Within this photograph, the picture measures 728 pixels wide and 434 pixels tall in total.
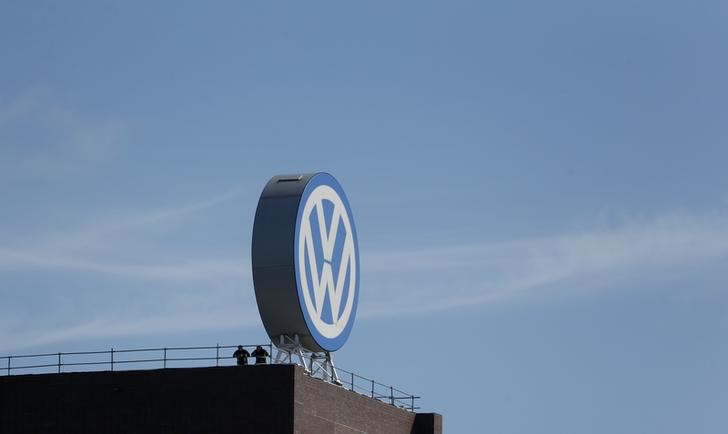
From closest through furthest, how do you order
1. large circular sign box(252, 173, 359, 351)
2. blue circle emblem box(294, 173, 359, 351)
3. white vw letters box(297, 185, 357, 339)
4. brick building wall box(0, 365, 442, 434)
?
1. brick building wall box(0, 365, 442, 434)
2. large circular sign box(252, 173, 359, 351)
3. blue circle emblem box(294, 173, 359, 351)
4. white vw letters box(297, 185, 357, 339)

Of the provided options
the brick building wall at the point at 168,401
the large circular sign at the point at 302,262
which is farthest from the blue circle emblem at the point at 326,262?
the brick building wall at the point at 168,401

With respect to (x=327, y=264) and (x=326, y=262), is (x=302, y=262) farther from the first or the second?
(x=327, y=264)

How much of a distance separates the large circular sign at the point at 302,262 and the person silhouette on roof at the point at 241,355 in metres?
1.39

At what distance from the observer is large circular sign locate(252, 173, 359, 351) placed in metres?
66.0

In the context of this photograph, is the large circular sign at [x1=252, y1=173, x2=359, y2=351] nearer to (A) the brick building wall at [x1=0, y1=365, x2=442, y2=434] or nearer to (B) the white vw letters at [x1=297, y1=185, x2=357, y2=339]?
(B) the white vw letters at [x1=297, y1=185, x2=357, y2=339]

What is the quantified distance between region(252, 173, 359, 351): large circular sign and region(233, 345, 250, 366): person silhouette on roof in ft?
4.55

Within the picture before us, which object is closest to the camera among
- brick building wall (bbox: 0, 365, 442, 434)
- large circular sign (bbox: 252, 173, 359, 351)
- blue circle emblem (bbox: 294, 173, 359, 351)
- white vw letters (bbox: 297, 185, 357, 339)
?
brick building wall (bbox: 0, 365, 442, 434)

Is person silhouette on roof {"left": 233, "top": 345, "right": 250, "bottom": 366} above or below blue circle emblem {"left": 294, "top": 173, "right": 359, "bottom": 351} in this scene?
below

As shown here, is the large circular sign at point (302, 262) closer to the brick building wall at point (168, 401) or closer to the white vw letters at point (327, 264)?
the white vw letters at point (327, 264)

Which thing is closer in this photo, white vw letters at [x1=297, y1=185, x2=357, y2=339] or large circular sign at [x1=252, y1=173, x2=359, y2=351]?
large circular sign at [x1=252, y1=173, x2=359, y2=351]

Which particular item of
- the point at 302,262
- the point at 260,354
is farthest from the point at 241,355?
the point at 302,262

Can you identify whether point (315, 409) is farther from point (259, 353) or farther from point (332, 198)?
point (332, 198)

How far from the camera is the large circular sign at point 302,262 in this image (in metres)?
66.0

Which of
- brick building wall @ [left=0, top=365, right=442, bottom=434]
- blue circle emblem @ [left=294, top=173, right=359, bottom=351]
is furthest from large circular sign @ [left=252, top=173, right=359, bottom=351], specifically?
brick building wall @ [left=0, top=365, right=442, bottom=434]
